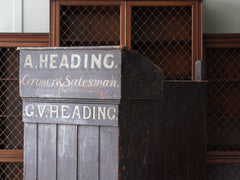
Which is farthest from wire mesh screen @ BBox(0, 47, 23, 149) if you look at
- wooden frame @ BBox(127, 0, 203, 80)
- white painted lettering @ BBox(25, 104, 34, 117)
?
white painted lettering @ BBox(25, 104, 34, 117)

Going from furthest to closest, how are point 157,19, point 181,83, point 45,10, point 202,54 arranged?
point 45,10 → point 157,19 → point 202,54 → point 181,83

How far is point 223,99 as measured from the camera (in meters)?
3.30

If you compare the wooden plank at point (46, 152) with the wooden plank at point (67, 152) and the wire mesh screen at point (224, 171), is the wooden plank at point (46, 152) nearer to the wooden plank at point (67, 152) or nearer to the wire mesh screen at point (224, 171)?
the wooden plank at point (67, 152)

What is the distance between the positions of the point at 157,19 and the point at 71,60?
7.15 ft

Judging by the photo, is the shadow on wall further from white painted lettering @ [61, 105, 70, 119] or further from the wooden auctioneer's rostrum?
white painted lettering @ [61, 105, 70, 119]

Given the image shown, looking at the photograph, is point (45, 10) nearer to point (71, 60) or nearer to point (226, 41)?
point (226, 41)

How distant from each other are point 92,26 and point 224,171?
77.5 inches

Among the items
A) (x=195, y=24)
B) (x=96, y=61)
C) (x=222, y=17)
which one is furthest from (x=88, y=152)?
(x=222, y=17)

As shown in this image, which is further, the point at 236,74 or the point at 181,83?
the point at 236,74

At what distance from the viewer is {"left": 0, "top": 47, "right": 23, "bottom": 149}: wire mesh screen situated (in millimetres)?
3334

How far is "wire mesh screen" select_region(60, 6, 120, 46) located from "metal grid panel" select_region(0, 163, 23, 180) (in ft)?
4.65

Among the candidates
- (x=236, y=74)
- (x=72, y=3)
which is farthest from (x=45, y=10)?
(x=236, y=74)

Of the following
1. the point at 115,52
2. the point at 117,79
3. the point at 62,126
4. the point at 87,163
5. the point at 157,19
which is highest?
the point at 157,19

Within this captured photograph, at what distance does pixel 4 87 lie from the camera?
334 centimetres
